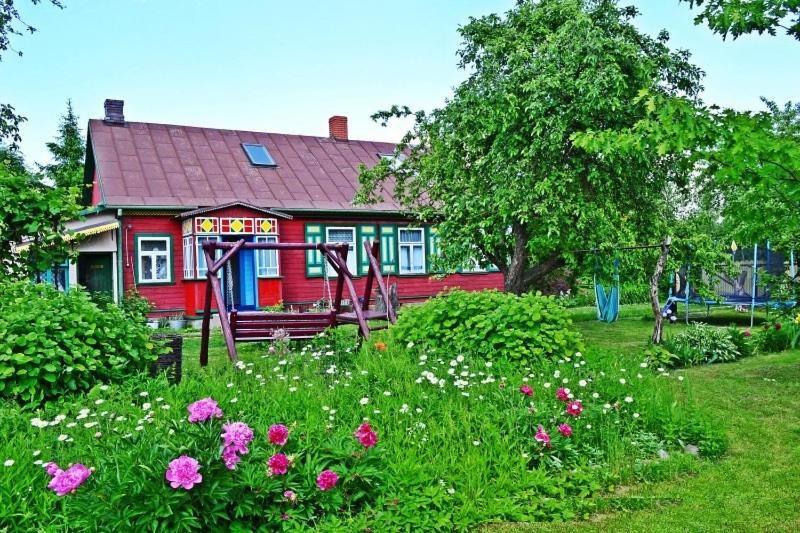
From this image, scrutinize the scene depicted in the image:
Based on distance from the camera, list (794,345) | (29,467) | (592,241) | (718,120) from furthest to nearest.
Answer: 1. (592,241)
2. (794,345)
3. (718,120)
4. (29,467)

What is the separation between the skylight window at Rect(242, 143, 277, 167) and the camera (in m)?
21.0

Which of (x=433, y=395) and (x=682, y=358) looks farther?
(x=682, y=358)

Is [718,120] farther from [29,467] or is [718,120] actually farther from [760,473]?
[29,467]

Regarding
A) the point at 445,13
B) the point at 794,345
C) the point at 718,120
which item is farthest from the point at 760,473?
the point at 445,13

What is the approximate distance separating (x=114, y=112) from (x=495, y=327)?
723 inches

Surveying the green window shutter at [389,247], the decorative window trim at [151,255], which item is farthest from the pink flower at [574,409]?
the green window shutter at [389,247]

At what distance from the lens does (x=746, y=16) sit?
21.2 feet

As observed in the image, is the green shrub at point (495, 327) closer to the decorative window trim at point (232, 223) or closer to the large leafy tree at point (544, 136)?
the large leafy tree at point (544, 136)

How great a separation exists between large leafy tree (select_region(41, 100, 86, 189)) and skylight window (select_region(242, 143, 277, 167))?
1523cm

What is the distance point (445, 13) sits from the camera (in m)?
11.8

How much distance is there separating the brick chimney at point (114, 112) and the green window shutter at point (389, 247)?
360 inches

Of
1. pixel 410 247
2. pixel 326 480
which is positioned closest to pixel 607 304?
pixel 410 247

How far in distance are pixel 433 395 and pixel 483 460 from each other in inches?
41.5

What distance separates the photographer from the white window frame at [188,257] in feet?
57.0
